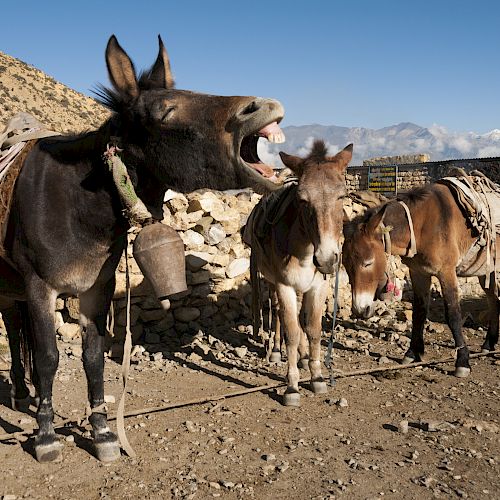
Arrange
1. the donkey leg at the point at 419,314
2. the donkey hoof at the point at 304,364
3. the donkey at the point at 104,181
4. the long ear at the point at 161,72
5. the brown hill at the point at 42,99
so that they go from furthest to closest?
1. the brown hill at the point at 42,99
2. the donkey leg at the point at 419,314
3. the donkey hoof at the point at 304,364
4. the long ear at the point at 161,72
5. the donkey at the point at 104,181

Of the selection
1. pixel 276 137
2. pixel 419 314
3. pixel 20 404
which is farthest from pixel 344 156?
pixel 20 404

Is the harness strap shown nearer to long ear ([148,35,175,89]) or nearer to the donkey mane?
the donkey mane

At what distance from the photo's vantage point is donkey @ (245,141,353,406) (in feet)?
13.9

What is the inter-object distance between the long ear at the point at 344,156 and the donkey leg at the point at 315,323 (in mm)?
1145

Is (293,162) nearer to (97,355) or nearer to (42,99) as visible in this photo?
(97,355)

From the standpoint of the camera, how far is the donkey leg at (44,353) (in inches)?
123

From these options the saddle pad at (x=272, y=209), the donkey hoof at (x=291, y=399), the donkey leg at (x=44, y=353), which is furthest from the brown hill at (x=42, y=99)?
the donkey leg at (x=44, y=353)

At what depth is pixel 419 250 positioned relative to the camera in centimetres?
585

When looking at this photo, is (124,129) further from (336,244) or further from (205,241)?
(205,241)

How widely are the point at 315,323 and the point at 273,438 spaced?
142 cm

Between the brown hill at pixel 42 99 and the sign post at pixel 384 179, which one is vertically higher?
the brown hill at pixel 42 99

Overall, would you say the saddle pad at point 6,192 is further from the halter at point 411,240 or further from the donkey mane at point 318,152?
the halter at point 411,240

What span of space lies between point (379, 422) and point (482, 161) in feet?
59.3

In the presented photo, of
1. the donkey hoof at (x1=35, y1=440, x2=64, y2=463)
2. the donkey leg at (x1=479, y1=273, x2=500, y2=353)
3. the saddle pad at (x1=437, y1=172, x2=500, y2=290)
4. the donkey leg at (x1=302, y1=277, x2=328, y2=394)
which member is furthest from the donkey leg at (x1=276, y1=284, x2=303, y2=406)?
the donkey leg at (x1=479, y1=273, x2=500, y2=353)
